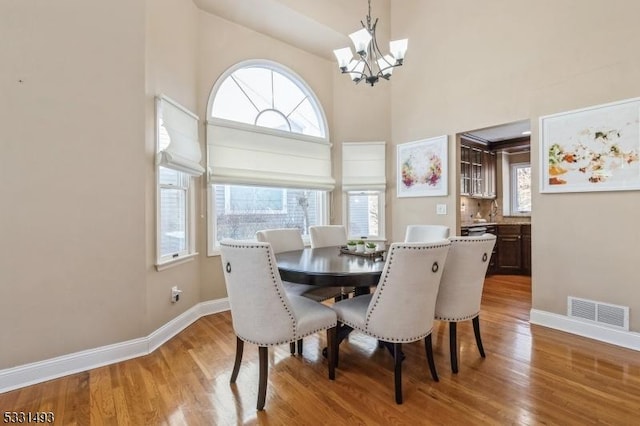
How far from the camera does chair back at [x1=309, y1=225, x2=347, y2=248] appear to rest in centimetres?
354

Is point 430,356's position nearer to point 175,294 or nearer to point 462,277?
point 462,277

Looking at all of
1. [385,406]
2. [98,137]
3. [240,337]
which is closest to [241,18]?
[98,137]

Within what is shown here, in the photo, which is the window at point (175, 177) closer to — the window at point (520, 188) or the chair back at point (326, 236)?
the chair back at point (326, 236)

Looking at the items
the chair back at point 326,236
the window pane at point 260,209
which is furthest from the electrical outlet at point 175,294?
the chair back at point 326,236

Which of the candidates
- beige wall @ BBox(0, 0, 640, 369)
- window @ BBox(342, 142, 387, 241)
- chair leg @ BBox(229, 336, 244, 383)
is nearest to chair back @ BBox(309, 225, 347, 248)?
window @ BBox(342, 142, 387, 241)

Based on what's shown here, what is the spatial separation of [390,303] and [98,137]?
2.45 meters

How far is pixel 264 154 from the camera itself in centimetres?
397

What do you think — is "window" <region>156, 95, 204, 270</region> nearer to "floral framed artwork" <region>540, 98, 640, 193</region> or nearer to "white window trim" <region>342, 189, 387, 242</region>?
"white window trim" <region>342, 189, 387, 242</region>

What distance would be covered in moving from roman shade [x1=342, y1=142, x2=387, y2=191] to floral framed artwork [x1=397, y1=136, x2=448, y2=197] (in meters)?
0.27

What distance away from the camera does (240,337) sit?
6.54 ft

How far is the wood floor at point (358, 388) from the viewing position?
177 cm

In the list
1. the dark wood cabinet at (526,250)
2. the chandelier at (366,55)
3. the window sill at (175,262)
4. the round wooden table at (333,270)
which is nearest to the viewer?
the round wooden table at (333,270)

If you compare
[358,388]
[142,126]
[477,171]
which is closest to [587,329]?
[358,388]

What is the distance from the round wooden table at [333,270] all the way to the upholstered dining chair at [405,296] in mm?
164
